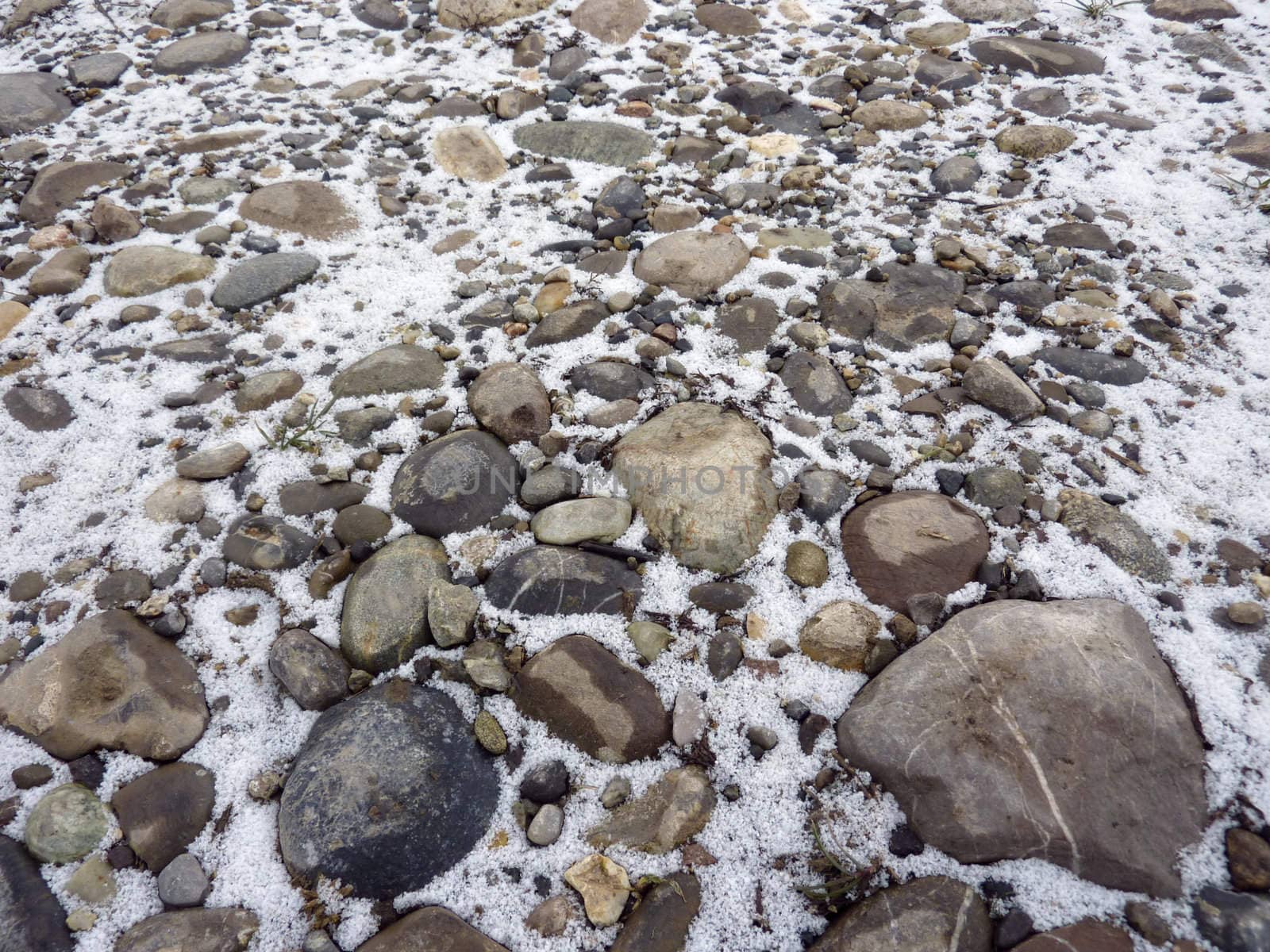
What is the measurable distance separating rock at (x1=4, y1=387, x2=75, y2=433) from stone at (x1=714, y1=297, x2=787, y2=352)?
321 centimetres

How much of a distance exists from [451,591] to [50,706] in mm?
1362

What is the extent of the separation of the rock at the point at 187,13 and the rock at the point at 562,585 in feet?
20.6

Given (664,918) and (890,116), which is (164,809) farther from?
(890,116)

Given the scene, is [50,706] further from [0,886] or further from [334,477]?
[334,477]

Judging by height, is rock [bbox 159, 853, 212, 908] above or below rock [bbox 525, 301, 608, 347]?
below

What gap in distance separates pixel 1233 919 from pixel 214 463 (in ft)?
12.7

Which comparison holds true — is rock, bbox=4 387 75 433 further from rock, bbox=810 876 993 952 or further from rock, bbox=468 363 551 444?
rock, bbox=810 876 993 952

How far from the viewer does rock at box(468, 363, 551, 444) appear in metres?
3.02

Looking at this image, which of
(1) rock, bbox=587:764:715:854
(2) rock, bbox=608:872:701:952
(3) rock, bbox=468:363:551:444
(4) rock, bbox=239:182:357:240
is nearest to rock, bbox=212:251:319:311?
(4) rock, bbox=239:182:357:240

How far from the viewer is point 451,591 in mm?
2480

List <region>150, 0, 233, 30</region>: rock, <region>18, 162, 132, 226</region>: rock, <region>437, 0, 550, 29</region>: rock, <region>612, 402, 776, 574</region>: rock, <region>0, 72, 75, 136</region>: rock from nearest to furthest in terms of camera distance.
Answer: <region>612, 402, 776, 574</region>: rock, <region>18, 162, 132, 226</region>: rock, <region>0, 72, 75, 136</region>: rock, <region>437, 0, 550, 29</region>: rock, <region>150, 0, 233, 30</region>: rock

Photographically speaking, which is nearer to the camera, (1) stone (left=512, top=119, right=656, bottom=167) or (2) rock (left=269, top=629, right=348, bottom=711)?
(2) rock (left=269, top=629, right=348, bottom=711)

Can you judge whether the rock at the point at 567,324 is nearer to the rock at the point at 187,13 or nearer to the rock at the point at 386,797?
the rock at the point at 386,797

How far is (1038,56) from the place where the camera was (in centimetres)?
499
